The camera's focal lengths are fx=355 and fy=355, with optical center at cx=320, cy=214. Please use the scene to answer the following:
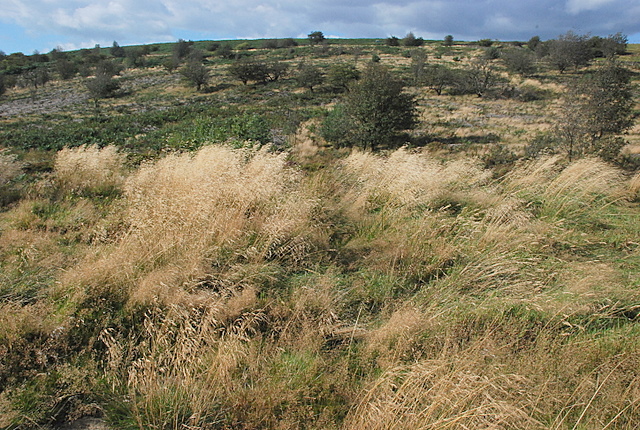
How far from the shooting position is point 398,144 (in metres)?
16.7

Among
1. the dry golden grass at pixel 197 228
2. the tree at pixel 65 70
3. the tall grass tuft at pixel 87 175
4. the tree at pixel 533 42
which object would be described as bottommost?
the dry golden grass at pixel 197 228

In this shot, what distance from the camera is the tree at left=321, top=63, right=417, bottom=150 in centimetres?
1589

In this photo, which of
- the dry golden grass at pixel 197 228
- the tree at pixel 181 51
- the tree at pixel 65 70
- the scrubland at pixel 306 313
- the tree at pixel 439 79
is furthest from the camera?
the tree at pixel 181 51

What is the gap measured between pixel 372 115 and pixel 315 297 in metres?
14.1

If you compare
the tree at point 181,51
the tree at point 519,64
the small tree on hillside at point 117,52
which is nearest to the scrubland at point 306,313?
the tree at point 519,64

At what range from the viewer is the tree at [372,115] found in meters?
15.9

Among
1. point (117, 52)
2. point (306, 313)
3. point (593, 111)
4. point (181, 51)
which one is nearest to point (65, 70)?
point (181, 51)

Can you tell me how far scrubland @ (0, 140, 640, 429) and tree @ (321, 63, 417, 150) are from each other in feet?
37.0

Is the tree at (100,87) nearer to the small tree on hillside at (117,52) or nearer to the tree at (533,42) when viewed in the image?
the small tree on hillside at (117,52)

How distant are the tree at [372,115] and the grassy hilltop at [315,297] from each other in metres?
9.35

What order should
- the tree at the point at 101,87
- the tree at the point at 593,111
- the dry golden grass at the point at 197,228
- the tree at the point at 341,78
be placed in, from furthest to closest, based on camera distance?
the tree at the point at 341,78 → the tree at the point at 101,87 → the tree at the point at 593,111 → the dry golden grass at the point at 197,228

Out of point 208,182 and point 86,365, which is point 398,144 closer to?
point 208,182

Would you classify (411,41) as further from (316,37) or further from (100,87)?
(100,87)

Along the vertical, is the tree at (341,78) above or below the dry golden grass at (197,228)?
above
